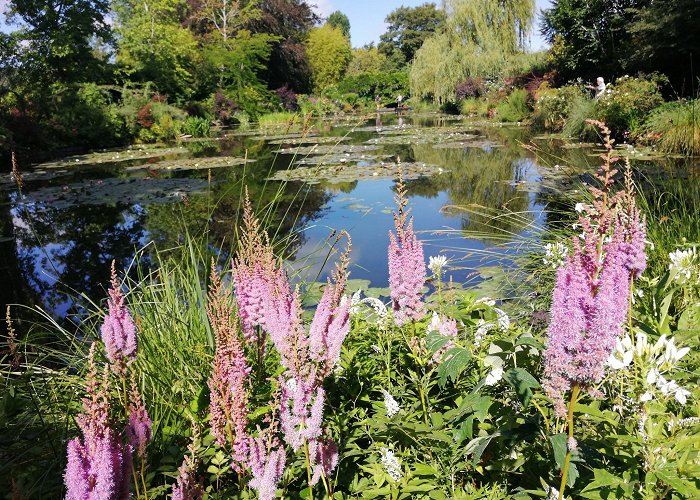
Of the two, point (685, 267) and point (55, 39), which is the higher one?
point (55, 39)

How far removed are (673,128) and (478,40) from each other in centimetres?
1591

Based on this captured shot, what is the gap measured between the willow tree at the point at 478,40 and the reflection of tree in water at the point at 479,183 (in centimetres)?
1150

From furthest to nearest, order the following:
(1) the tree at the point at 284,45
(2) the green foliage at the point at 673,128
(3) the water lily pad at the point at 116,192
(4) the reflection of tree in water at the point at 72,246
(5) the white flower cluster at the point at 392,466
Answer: (1) the tree at the point at 284,45, (3) the water lily pad at the point at 116,192, (2) the green foliage at the point at 673,128, (4) the reflection of tree in water at the point at 72,246, (5) the white flower cluster at the point at 392,466

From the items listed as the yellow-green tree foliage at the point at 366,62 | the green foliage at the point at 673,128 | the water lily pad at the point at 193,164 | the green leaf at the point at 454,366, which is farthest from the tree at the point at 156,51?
the yellow-green tree foliage at the point at 366,62

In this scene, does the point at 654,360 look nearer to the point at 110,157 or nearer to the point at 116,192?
the point at 116,192

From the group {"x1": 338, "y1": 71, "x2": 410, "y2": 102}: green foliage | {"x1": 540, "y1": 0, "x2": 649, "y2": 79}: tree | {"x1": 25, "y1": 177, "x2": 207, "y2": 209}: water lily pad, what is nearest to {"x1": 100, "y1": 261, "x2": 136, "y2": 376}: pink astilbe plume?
{"x1": 25, "y1": 177, "x2": 207, "y2": 209}: water lily pad

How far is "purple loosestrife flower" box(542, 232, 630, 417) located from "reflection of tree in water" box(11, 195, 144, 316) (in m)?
3.98

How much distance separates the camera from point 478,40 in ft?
72.8

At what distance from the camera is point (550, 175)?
8031 millimetres

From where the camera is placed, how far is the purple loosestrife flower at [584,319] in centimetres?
90

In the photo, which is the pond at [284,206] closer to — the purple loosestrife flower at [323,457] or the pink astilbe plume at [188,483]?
the purple loosestrife flower at [323,457]

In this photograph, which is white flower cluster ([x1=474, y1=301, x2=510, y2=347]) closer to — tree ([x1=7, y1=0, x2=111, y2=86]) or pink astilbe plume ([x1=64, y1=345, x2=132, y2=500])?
pink astilbe plume ([x1=64, y1=345, x2=132, y2=500])

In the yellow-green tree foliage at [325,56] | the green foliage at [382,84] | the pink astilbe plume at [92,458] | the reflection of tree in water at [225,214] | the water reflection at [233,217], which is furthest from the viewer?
the green foliage at [382,84]

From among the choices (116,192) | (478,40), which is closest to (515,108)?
(478,40)
